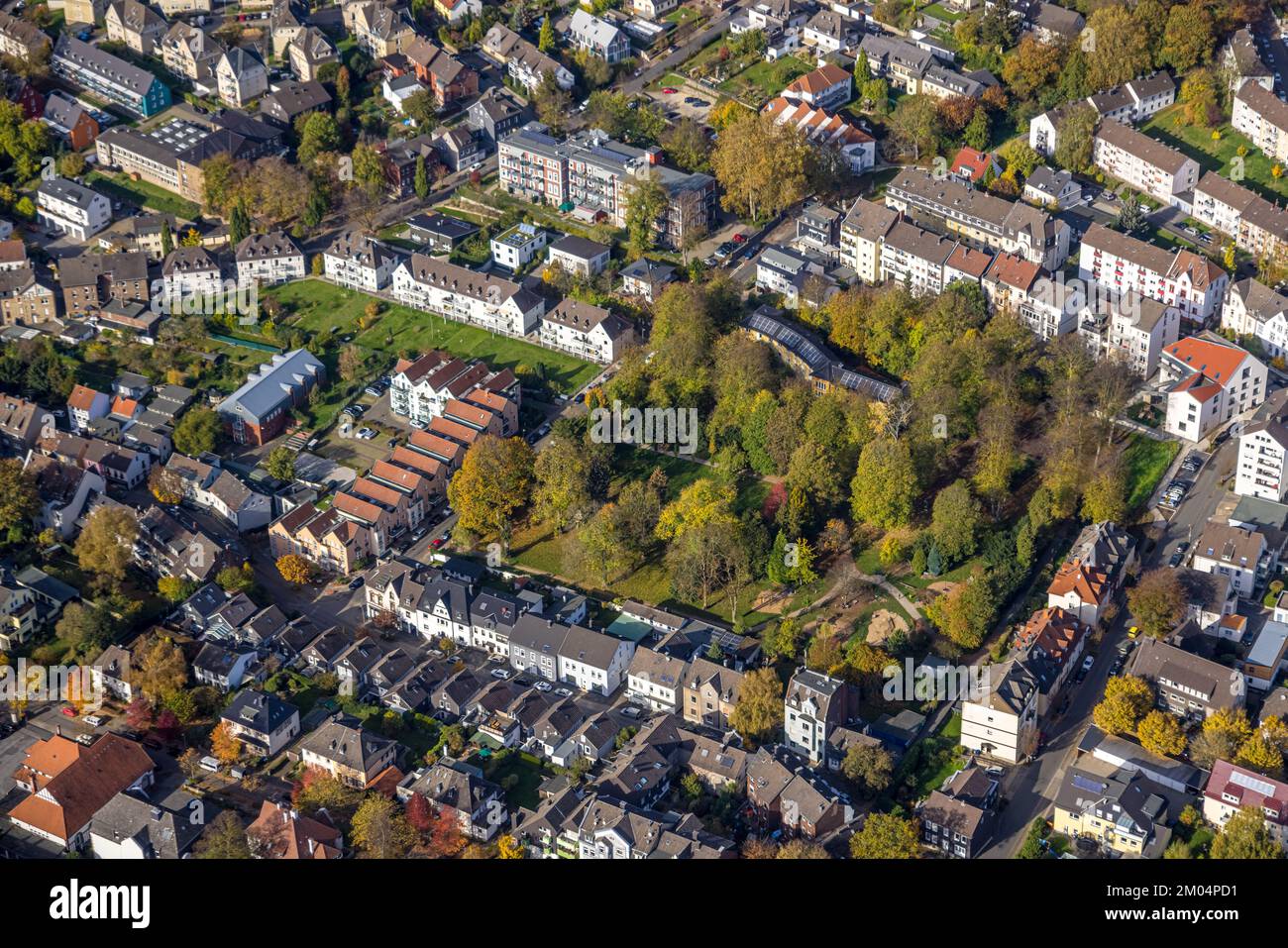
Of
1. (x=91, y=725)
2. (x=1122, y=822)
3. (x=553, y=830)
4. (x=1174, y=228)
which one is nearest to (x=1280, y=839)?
(x=1122, y=822)

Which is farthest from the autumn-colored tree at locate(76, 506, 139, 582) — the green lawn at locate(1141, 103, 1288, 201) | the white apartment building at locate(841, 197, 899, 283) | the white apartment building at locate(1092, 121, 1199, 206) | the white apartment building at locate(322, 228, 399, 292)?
the green lawn at locate(1141, 103, 1288, 201)

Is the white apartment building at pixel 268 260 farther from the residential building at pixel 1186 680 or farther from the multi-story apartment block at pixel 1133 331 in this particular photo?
the residential building at pixel 1186 680

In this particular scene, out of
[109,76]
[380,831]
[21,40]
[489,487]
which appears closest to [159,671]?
[380,831]

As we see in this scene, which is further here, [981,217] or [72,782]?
[981,217]

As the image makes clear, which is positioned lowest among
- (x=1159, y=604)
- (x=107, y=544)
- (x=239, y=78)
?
(x=107, y=544)

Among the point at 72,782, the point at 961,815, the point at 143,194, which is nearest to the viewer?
the point at 961,815

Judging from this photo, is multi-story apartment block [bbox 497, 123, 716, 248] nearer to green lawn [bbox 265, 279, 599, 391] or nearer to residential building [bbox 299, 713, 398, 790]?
green lawn [bbox 265, 279, 599, 391]

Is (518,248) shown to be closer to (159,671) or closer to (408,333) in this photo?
(408,333)
